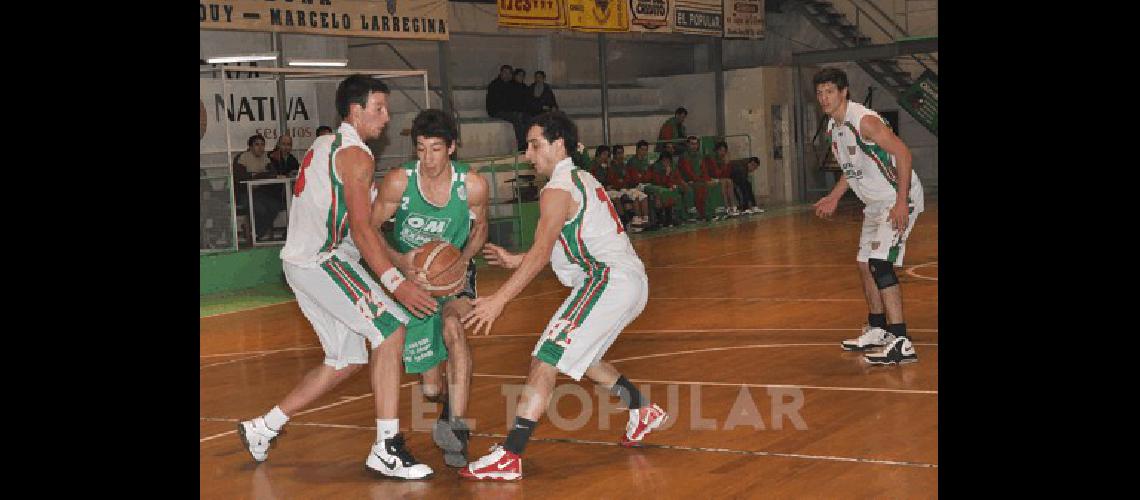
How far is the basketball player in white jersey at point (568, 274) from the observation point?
4809 mm

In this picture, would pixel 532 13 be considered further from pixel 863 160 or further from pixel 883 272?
pixel 883 272

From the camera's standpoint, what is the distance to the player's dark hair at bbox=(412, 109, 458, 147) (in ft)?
17.1

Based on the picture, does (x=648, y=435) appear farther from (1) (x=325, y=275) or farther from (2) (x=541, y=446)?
(1) (x=325, y=275)

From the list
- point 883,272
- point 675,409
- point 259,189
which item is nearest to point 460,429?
point 675,409

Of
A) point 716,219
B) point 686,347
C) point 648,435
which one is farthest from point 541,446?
point 716,219

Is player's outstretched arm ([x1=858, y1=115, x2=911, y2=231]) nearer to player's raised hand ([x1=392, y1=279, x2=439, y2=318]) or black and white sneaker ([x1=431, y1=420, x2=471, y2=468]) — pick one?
black and white sneaker ([x1=431, y1=420, x2=471, y2=468])

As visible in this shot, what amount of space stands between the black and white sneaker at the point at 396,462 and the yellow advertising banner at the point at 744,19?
18.7 metres

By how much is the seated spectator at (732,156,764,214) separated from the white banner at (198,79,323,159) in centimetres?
790

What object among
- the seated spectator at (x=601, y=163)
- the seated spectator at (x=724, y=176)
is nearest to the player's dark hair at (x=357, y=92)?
the seated spectator at (x=601, y=163)

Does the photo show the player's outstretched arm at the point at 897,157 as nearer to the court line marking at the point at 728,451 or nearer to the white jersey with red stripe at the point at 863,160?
the white jersey with red stripe at the point at 863,160

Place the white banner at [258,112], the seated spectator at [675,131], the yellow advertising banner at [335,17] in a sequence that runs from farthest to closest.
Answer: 1. the seated spectator at [675,131]
2. the white banner at [258,112]
3. the yellow advertising banner at [335,17]

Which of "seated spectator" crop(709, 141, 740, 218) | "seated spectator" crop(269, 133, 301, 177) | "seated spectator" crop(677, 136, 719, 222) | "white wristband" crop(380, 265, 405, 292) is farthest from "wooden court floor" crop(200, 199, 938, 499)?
"seated spectator" crop(709, 141, 740, 218)

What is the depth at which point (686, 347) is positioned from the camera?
327 inches
